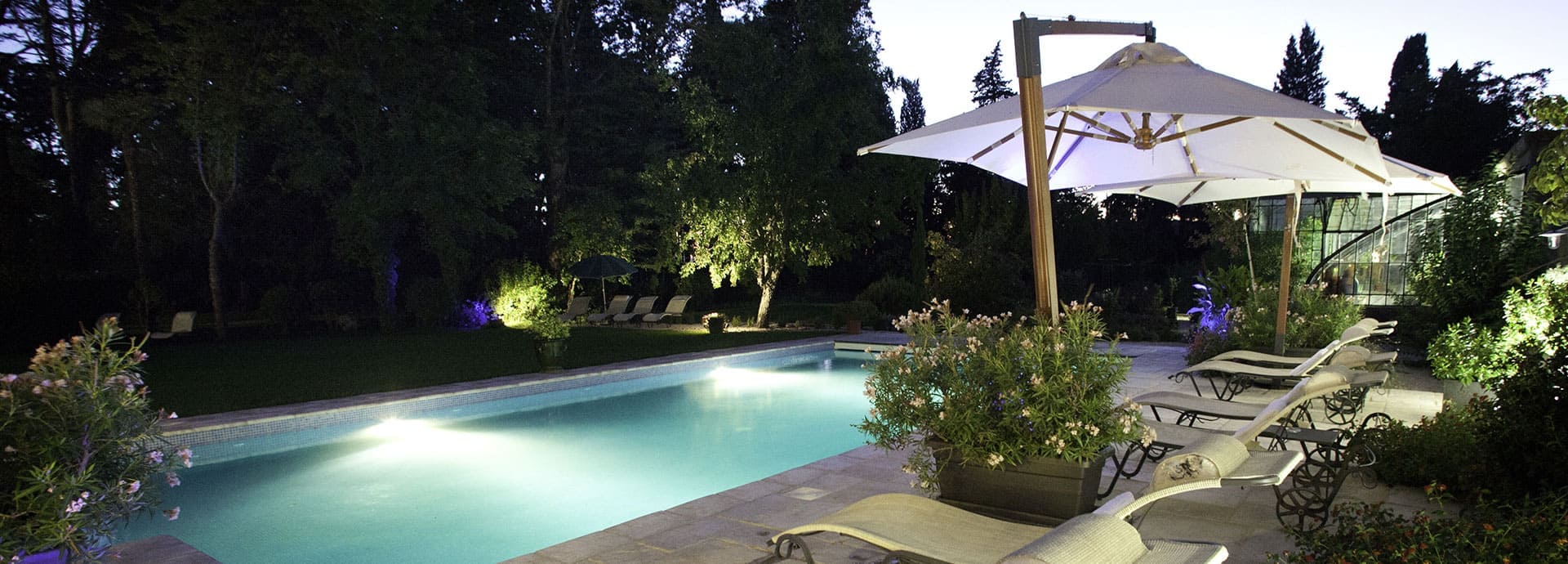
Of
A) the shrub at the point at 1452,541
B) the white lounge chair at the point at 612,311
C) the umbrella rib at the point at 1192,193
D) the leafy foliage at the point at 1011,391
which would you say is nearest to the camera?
the shrub at the point at 1452,541

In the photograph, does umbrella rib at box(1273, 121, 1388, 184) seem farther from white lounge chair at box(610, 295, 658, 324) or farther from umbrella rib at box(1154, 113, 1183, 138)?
white lounge chair at box(610, 295, 658, 324)

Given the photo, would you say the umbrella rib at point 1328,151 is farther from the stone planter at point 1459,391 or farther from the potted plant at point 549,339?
the potted plant at point 549,339

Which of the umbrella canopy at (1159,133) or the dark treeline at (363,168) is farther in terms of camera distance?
the dark treeline at (363,168)

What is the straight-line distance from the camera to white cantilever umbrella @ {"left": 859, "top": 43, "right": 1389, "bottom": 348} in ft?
10.3

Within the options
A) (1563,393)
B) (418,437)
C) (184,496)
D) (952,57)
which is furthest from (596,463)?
(952,57)

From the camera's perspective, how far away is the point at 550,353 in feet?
32.0

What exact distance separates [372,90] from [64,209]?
18.7ft

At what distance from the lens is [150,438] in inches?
121

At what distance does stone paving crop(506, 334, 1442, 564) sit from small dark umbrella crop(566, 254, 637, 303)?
41.3ft

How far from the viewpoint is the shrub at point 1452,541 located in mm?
2258

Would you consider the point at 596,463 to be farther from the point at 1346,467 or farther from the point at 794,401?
the point at 1346,467

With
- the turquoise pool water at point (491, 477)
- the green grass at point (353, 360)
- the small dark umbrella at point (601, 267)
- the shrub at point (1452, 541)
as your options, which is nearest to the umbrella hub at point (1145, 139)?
the shrub at point (1452, 541)

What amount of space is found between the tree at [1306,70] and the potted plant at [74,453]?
50.0 metres

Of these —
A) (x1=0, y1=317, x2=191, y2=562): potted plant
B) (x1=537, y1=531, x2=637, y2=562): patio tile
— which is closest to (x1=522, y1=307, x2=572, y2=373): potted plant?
(x1=537, y1=531, x2=637, y2=562): patio tile
